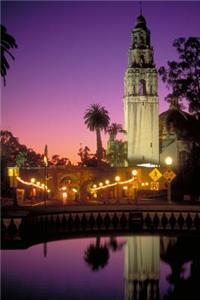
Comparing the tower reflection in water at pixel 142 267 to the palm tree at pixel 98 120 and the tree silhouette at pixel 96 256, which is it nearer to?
the tree silhouette at pixel 96 256

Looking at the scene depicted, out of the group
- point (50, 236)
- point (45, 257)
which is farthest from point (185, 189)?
point (45, 257)

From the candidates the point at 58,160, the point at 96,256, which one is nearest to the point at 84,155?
the point at 58,160

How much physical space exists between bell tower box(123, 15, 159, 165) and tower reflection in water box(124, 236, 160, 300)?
153 ft

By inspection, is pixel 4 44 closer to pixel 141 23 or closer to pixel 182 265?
pixel 182 265

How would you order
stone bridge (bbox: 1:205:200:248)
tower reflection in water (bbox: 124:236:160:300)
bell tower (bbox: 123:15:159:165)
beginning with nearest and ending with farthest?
tower reflection in water (bbox: 124:236:160:300)
stone bridge (bbox: 1:205:200:248)
bell tower (bbox: 123:15:159:165)

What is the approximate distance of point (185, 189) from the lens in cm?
5822

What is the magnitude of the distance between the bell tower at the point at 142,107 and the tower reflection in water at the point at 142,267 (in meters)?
46.8

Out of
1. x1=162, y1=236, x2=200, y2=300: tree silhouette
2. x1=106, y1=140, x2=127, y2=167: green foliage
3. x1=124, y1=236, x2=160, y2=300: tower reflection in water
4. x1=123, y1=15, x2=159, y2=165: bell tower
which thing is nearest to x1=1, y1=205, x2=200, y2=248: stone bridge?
x1=124, y1=236, x2=160, y2=300: tower reflection in water

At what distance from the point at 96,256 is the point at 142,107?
54.5 m

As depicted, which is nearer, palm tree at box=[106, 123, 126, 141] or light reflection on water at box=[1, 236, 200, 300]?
light reflection on water at box=[1, 236, 200, 300]

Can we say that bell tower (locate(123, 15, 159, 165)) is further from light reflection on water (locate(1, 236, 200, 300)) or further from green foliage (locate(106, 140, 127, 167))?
light reflection on water (locate(1, 236, 200, 300))

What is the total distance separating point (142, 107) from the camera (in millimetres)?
83812

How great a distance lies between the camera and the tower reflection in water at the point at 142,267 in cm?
2248

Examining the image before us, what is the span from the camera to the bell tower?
83.8 metres
